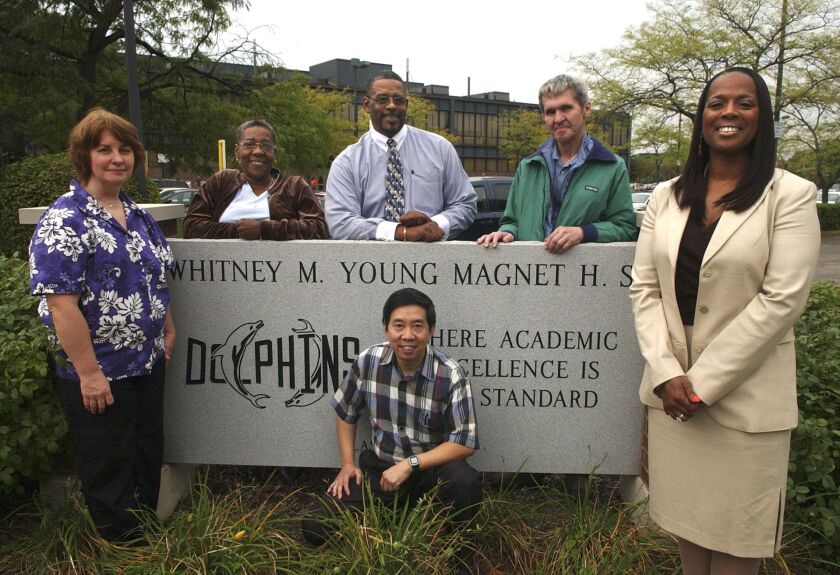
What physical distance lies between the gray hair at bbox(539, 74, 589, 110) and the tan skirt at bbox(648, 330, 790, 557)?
147 centimetres

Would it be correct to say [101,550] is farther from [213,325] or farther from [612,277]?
[612,277]

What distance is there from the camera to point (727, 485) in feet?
7.38

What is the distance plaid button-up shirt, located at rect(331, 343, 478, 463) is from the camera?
2928mm

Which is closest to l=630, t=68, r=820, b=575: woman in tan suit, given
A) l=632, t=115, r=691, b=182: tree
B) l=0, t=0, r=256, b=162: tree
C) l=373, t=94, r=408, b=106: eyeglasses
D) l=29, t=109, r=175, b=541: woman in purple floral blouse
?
l=373, t=94, r=408, b=106: eyeglasses

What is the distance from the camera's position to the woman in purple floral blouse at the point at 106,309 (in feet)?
8.32

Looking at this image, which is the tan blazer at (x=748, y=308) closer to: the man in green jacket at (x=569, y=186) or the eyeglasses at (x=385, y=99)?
the man in green jacket at (x=569, y=186)

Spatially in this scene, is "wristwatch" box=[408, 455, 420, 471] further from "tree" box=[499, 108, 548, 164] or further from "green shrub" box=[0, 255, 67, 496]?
"tree" box=[499, 108, 548, 164]

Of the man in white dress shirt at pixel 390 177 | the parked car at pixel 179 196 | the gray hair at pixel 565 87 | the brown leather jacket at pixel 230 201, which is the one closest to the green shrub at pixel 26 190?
the brown leather jacket at pixel 230 201

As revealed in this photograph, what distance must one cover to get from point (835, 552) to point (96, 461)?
287cm

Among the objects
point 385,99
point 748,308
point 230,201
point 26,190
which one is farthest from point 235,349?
point 26,190

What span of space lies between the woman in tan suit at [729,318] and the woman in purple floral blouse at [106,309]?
184cm

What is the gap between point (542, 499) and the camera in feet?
11.7

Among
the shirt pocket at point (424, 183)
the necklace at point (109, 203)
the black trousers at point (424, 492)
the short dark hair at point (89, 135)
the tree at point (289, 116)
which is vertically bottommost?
the black trousers at point (424, 492)

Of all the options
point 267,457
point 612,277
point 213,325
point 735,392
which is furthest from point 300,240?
point 735,392
